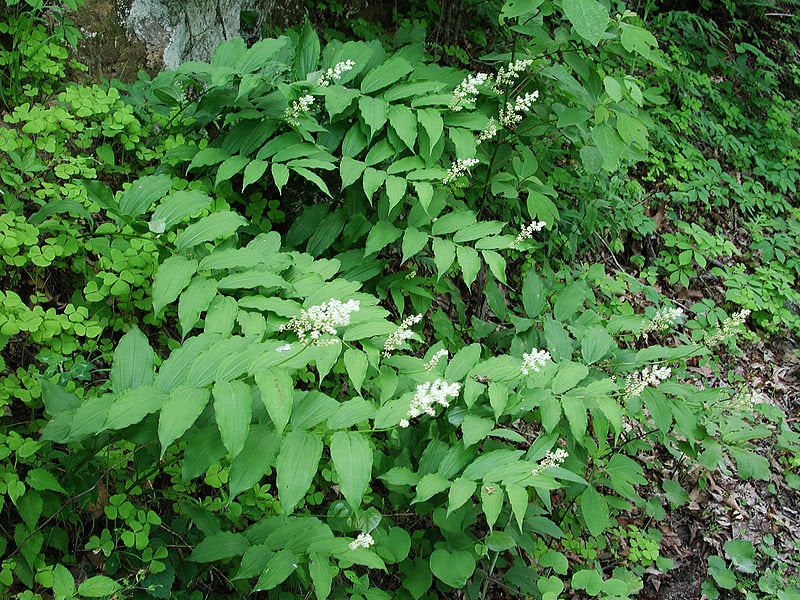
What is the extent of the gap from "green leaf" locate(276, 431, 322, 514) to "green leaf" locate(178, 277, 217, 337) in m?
0.73

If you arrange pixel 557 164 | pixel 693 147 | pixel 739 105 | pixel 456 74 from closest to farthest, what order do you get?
pixel 456 74, pixel 557 164, pixel 693 147, pixel 739 105

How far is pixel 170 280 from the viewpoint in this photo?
2385 mm

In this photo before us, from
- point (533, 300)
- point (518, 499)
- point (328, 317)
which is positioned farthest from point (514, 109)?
point (518, 499)

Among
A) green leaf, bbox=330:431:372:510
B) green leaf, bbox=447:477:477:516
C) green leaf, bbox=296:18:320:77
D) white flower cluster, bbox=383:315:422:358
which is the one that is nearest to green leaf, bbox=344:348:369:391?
white flower cluster, bbox=383:315:422:358

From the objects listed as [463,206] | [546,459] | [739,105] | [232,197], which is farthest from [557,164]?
[739,105]

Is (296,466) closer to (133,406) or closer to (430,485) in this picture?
(133,406)

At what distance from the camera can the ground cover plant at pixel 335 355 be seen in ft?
6.85

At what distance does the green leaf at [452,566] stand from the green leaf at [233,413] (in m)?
1.41

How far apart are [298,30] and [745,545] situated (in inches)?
194

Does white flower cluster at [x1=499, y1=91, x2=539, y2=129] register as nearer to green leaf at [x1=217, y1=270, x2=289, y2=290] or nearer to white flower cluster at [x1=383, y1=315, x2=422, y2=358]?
white flower cluster at [x1=383, y1=315, x2=422, y2=358]

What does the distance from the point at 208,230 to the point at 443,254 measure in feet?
3.87

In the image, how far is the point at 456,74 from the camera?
3674 millimetres

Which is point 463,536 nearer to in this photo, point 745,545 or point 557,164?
point 745,545

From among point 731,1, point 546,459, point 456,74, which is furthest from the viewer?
point 731,1
